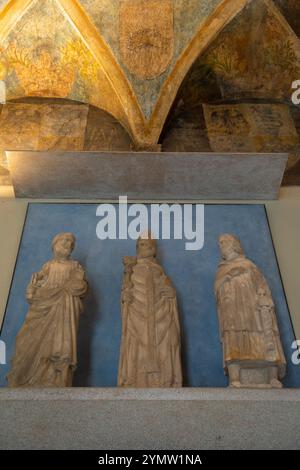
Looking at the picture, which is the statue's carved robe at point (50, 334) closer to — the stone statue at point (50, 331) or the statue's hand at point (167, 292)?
the stone statue at point (50, 331)

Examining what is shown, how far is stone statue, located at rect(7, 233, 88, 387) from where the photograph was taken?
5355mm

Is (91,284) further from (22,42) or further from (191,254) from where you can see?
(22,42)

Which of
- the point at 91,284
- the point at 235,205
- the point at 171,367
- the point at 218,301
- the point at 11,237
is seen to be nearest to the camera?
the point at 171,367

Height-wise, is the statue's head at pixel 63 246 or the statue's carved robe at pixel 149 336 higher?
the statue's head at pixel 63 246

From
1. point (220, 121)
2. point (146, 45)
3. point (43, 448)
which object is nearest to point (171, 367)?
point (43, 448)

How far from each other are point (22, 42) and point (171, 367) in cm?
680

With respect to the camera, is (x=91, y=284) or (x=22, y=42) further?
(x=22, y=42)

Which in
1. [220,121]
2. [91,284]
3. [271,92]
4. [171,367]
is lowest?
[171,367]

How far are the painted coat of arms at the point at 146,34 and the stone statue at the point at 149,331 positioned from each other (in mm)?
4468

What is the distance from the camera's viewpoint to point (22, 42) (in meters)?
9.88

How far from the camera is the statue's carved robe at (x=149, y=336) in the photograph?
532cm

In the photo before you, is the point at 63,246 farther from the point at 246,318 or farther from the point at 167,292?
the point at 246,318

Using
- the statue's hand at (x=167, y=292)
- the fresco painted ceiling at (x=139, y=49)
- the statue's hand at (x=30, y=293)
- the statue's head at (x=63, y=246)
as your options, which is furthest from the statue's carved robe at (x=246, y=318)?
the fresco painted ceiling at (x=139, y=49)
